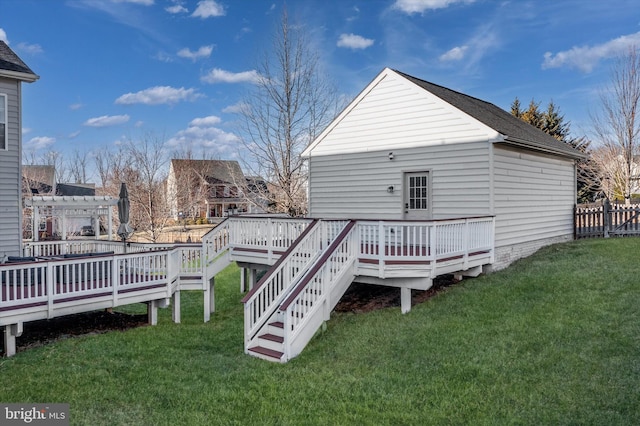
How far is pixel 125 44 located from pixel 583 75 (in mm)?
25591

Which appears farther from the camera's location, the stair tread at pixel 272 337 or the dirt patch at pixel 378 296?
the dirt patch at pixel 378 296

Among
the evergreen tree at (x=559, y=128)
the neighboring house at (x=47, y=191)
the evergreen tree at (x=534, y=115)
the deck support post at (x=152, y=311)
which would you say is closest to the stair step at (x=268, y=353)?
the deck support post at (x=152, y=311)

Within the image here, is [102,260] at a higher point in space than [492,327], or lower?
higher

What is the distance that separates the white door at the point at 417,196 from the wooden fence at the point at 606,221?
A: 292 inches

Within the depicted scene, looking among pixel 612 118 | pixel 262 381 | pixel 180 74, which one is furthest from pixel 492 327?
pixel 180 74

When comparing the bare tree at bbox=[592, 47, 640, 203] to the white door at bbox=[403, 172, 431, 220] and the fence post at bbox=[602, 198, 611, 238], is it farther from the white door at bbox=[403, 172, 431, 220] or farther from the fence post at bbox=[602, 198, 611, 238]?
the white door at bbox=[403, 172, 431, 220]

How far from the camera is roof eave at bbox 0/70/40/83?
991cm

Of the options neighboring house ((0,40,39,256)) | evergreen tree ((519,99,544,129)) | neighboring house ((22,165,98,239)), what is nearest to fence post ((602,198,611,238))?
evergreen tree ((519,99,544,129))

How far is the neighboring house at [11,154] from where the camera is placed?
10203 mm

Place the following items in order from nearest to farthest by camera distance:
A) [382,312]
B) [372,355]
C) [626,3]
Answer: [372,355] < [382,312] < [626,3]

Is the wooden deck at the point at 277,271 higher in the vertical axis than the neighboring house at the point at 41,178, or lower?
lower

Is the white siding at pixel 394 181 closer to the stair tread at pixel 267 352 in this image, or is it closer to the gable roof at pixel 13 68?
the stair tread at pixel 267 352

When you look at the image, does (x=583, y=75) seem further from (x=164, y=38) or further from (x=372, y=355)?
(x=372, y=355)

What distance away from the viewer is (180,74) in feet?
97.1
